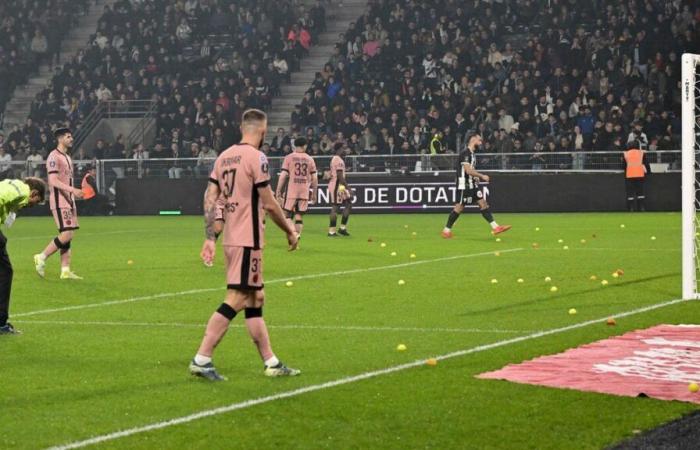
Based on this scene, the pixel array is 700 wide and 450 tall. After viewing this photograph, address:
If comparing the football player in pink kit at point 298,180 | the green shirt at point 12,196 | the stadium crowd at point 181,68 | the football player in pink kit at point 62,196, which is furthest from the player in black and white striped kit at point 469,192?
the stadium crowd at point 181,68

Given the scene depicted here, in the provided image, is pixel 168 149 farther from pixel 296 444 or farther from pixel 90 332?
pixel 296 444

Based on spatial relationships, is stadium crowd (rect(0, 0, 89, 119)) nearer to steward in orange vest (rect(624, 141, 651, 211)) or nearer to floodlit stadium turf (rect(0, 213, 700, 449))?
steward in orange vest (rect(624, 141, 651, 211))

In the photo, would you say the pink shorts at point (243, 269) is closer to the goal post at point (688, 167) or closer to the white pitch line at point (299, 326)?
the white pitch line at point (299, 326)

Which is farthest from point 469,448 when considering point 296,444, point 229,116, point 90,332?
point 229,116

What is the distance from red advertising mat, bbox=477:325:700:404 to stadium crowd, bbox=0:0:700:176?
25.5 meters

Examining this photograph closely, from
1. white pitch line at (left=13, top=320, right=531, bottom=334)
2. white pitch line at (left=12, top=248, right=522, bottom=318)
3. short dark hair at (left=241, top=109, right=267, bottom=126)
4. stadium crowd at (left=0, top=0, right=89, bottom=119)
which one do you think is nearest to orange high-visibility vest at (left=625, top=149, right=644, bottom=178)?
white pitch line at (left=12, top=248, right=522, bottom=318)

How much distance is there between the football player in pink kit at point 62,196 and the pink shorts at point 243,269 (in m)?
8.49

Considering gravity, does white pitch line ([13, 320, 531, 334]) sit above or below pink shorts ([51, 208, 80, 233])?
below

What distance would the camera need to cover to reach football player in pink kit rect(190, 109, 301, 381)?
9.20 metres

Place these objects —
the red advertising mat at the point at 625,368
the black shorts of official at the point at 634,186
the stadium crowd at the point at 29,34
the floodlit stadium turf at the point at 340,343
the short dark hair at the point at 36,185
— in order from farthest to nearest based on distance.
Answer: the stadium crowd at the point at 29,34 < the black shorts of official at the point at 634,186 < the short dark hair at the point at 36,185 < the red advertising mat at the point at 625,368 < the floodlit stadium turf at the point at 340,343

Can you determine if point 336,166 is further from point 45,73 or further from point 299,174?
point 45,73

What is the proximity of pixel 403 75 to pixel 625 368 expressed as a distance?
32.0 metres

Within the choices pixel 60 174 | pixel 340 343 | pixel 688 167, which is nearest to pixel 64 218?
pixel 60 174

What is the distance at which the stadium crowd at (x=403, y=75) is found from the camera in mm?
37125
